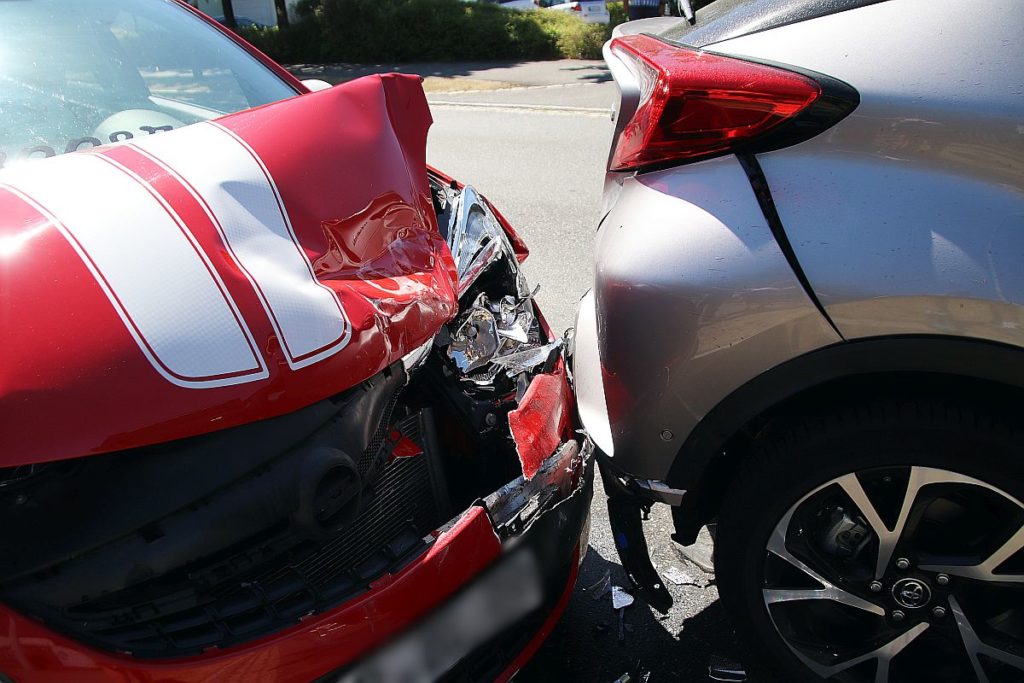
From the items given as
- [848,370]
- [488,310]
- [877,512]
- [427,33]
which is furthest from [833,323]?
[427,33]

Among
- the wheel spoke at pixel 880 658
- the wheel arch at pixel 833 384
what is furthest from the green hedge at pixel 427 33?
the wheel spoke at pixel 880 658

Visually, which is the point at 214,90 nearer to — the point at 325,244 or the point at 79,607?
the point at 325,244

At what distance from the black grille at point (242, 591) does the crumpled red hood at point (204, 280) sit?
A: 25 centimetres

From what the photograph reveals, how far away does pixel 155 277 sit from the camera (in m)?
1.52

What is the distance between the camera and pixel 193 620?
4.78 ft

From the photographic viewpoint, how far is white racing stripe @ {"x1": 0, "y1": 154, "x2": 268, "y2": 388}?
1468mm

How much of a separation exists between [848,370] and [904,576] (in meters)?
0.52

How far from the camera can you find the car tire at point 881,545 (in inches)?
65.1

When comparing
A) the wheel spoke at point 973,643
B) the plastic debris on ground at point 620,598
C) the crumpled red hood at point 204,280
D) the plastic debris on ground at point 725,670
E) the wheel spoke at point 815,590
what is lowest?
the plastic debris on ground at point 620,598

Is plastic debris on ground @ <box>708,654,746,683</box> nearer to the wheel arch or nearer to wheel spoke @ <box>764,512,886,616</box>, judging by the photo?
wheel spoke @ <box>764,512,886,616</box>

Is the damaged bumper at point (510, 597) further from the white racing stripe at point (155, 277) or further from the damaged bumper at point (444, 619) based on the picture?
the white racing stripe at point (155, 277)

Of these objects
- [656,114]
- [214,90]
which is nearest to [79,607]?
[656,114]

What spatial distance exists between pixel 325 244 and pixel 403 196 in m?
0.32

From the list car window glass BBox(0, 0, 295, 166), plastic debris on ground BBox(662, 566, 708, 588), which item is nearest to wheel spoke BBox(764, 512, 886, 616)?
plastic debris on ground BBox(662, 566, 708, 588)
